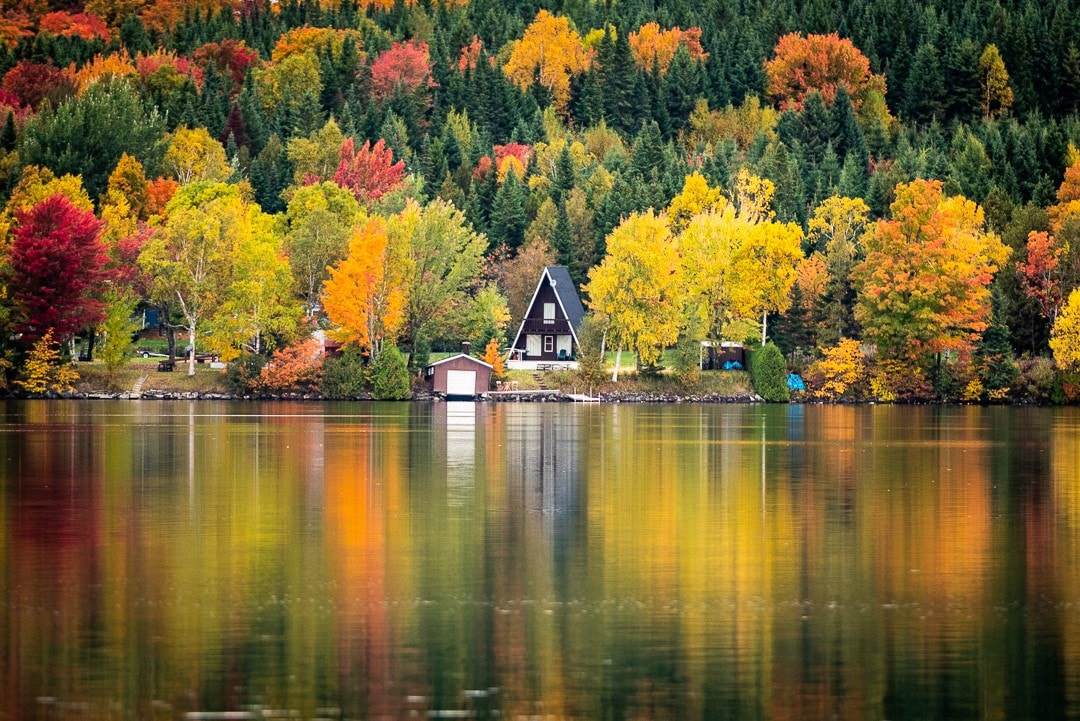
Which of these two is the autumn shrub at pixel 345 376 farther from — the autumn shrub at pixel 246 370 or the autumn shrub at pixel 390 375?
the autumn shrub at pixel 246 370

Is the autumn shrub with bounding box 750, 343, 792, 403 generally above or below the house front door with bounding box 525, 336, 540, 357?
below

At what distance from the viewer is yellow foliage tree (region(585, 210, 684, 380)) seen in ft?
358

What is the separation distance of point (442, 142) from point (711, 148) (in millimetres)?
26411

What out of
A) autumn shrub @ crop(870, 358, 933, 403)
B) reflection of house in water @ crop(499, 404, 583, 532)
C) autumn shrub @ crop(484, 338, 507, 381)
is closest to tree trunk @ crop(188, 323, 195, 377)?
autumn shrub @ crop(484, 338, 507, 381)

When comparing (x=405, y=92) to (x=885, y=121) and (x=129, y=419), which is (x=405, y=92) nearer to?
(x=885, y=121)

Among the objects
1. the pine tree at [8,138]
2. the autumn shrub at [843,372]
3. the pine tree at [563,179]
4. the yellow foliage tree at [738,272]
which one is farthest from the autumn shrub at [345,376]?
the pine tree at [8,138]

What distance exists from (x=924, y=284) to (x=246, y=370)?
41484 mm

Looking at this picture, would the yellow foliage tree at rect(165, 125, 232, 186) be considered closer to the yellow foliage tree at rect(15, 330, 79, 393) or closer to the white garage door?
the yellow foliage tree at rect(15, 330, 79, 393)

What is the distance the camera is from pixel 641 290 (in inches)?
4326

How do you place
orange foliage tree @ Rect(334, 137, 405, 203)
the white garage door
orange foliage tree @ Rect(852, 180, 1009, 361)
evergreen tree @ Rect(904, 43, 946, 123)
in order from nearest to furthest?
orange foliage tree @ Rect(852, 180, 1009, 361)
the white garage door
orange foliage tree @ Rect(334, 137, 405, 203)
evergreen tree @ Rect(904, 43, 946, 123)

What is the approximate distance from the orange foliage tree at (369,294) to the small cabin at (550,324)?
14.0 metres

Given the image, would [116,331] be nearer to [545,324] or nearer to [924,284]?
[545,324]

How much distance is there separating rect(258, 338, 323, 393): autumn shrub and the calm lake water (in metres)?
51.9

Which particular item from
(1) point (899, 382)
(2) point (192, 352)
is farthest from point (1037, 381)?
(2) point (192, 352)
